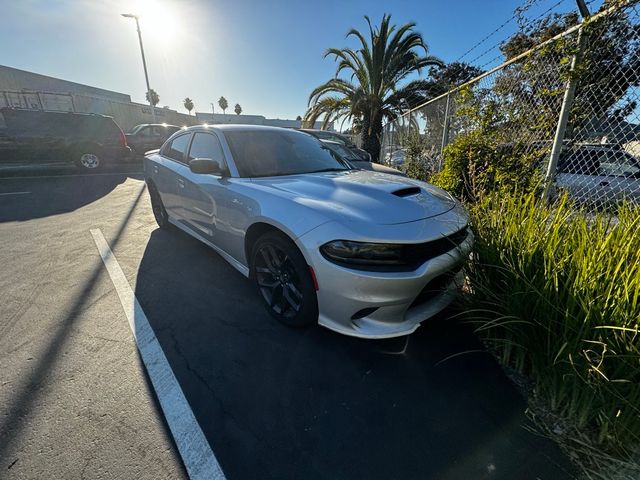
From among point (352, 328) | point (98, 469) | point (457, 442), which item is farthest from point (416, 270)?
point (98, 469)

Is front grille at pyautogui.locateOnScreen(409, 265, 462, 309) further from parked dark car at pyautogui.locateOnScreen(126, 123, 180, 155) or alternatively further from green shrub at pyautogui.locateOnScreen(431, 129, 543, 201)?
parked dark car at pyautogui.locateOnScreen(126, 123, 180, 155)

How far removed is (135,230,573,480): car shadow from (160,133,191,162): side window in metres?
2.12

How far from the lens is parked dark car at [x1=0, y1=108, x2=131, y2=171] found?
9.52 meters

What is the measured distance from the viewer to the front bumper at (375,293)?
185 cm

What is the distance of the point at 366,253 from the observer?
74.0 inches

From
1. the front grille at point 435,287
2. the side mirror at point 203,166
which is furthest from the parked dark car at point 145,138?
the front grille at point 435,287

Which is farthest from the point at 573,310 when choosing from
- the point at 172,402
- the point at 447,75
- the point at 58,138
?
the point at 447,75

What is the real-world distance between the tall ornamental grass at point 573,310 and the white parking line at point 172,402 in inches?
67.8

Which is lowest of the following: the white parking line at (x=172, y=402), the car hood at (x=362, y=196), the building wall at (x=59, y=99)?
the white parking line at (x=172, y=402)

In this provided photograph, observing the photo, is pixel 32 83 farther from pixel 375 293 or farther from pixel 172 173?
pixel 375 293

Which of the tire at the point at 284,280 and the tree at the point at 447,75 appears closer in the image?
the tire at the point at 284,280

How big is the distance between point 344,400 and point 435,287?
0.98 metres

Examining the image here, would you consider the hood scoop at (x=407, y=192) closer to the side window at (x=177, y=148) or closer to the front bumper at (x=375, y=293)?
the front bumper at (x=375, y=293)

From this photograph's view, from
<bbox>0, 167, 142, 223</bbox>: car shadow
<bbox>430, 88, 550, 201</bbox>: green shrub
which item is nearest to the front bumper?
<bbox>430, 88, 550, 201</bbox>: green shrub
